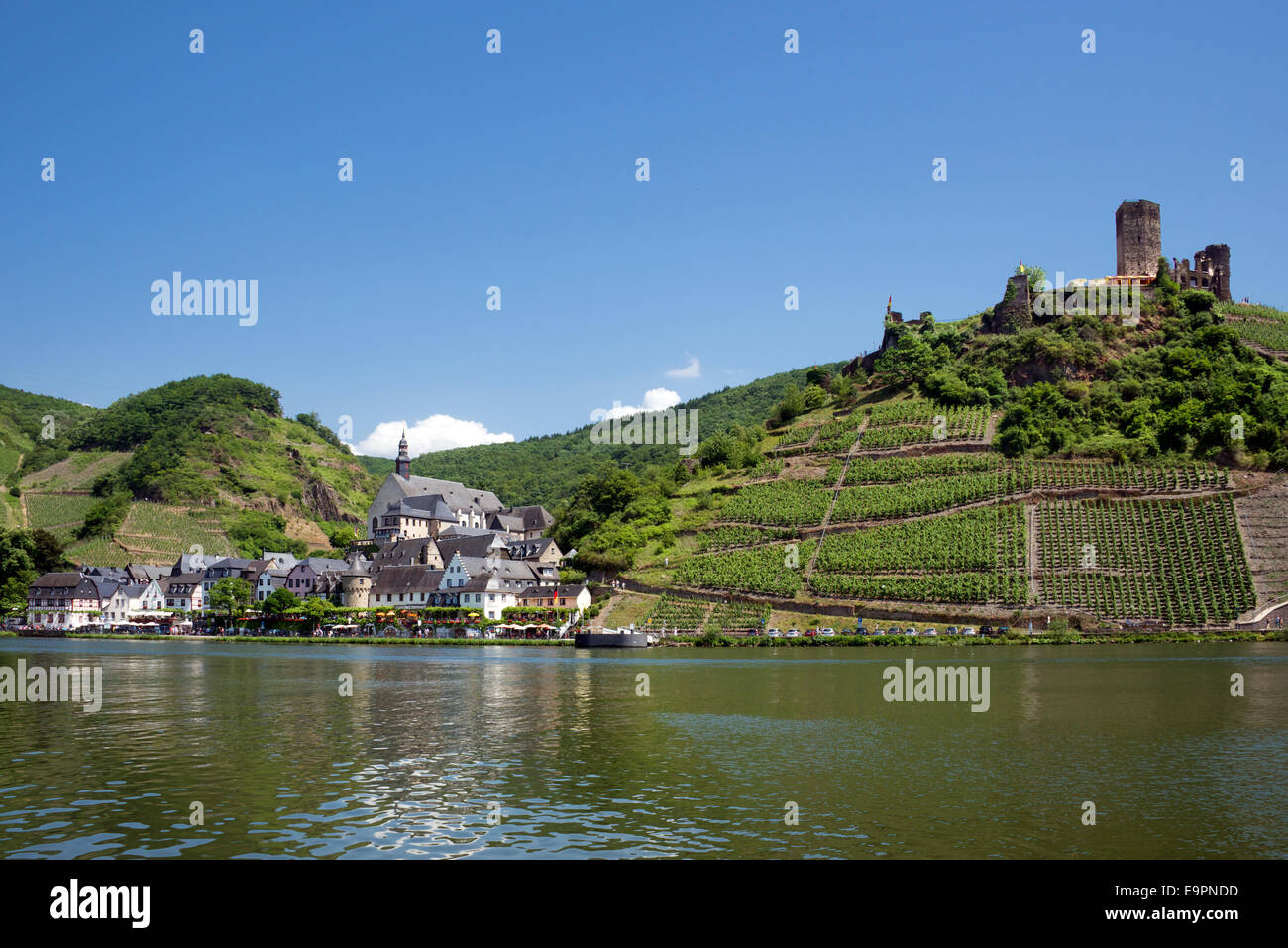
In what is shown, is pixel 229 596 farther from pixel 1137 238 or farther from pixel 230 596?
pixel 1137 238

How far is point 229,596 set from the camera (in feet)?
389

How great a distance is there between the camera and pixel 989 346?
131000 mm

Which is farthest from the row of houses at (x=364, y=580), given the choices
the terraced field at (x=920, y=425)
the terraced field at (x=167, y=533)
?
the terraced field at (x=920, y=425)

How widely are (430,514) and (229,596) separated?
44.0 metres

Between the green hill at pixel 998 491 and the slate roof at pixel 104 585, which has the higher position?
the green hill at pixel 998 491

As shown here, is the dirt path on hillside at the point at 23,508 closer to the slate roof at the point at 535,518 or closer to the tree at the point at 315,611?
the slate roof at the point at 535,518

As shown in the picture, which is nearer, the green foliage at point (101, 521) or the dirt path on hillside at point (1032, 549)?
the dirt path on hillside at point (1032, 549)

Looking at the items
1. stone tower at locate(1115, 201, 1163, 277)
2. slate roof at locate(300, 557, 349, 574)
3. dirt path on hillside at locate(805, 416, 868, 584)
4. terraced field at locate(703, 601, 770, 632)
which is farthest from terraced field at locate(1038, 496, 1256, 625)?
slate roof at locate(300, 557, 349, 574)

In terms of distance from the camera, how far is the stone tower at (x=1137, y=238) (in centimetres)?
13012

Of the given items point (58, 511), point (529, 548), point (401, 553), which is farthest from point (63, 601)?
point (529, 548)

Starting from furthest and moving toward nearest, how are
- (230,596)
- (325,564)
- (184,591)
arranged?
1. (184,591)
2. (325,564)
3. (230,596)

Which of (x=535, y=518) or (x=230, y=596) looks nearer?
(x=230, y=596)

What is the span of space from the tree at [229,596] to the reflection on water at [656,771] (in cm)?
7501
